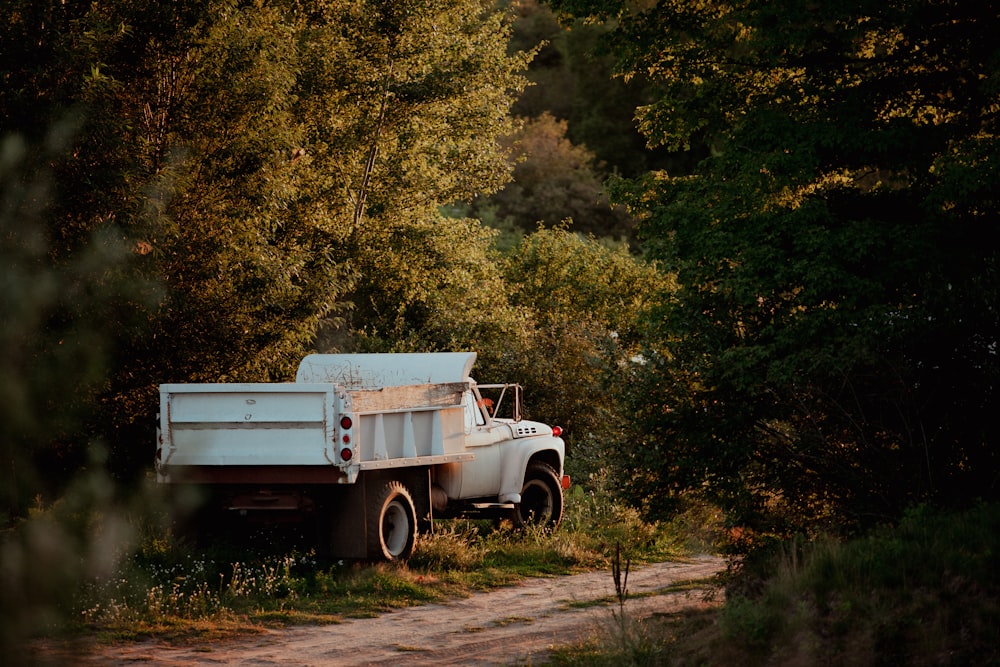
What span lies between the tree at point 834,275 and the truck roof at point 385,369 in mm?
3681

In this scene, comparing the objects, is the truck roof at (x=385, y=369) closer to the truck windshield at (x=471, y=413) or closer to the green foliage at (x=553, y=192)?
the truck windshield at (x=471, y=413)

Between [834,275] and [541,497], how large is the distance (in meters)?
7.22

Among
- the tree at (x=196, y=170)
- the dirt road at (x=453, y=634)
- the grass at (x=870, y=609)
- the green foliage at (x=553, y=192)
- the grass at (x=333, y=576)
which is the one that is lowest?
the dirt road at (x=453, y=634)

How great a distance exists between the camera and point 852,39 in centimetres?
1162

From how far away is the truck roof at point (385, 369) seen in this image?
48.2 feet

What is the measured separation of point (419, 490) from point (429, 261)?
36.0 feet

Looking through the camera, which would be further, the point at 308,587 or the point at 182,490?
the point at 308,587

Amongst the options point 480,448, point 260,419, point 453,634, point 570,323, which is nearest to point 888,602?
point 453,634

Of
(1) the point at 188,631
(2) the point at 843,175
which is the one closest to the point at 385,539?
(1) the point at 188,631

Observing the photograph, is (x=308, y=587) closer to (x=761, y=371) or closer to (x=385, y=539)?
(x=385, y=539)

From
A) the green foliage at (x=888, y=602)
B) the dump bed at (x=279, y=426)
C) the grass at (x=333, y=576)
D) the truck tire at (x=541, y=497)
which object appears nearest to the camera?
the green foliage at (x=888, y=602)

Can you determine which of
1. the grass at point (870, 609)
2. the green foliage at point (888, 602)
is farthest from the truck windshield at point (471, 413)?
the green foliage at point (888, 602)

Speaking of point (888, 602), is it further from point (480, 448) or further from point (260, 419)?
point (480, 448)

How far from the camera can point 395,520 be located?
13.1m
